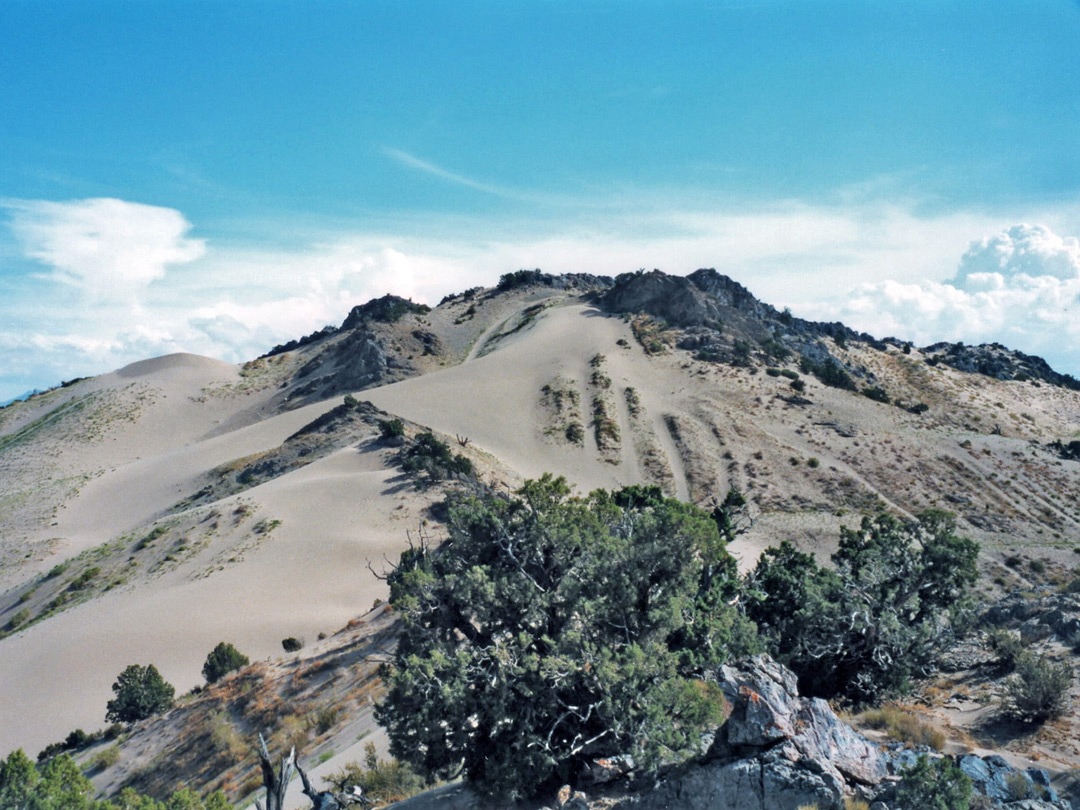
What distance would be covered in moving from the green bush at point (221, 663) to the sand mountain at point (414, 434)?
2204mm

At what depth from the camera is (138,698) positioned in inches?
927

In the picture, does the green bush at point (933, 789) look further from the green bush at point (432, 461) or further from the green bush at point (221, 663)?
the green bush at point (432, 461)

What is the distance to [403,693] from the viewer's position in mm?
11562

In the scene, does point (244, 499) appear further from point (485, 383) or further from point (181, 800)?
point (181, 800)

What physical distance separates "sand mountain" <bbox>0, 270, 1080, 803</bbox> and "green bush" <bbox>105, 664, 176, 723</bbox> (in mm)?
1971

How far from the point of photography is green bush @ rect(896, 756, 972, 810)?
9500 mm

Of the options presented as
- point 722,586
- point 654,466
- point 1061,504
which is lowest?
point 1061,504

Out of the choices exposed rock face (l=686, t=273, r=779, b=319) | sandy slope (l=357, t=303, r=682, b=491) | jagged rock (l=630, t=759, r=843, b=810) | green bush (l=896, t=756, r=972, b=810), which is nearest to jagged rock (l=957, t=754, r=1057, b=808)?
green bush (l=896, t=756, r=972, b=810)

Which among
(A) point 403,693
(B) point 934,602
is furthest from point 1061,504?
(A) point 403,693

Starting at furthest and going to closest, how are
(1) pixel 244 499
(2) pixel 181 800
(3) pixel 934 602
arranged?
(1) pixel 244 499 → (3) pixel 934 602 → (2) pixel 181 800

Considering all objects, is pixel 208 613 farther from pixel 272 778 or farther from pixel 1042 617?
→ pixel 1042 617

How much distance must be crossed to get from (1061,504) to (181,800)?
5416cm

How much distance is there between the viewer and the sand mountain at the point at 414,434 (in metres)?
32.0

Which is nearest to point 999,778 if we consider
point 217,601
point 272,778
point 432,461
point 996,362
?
point 272,778
